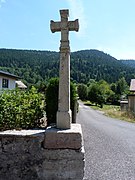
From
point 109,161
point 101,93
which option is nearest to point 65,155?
point 109,161

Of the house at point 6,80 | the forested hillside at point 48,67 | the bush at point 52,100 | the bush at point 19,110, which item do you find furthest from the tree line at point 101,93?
the bush at point 19,110

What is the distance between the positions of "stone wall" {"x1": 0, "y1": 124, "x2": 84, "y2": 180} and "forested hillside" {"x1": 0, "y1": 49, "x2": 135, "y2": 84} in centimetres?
8142

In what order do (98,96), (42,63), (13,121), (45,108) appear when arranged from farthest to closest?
1. (42,63)
2. (98,96)
3. (45,108)
4. (13,121)

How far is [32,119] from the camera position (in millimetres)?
5207

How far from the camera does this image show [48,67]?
109500 mm

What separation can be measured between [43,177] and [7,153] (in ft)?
2.35

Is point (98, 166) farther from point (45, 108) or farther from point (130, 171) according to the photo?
point (45, 108)

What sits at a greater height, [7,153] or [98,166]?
[7,153]

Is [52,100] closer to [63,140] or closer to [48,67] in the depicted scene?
→ [63,140]

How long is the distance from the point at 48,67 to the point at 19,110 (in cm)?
10546

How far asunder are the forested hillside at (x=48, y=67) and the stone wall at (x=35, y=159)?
8142cm

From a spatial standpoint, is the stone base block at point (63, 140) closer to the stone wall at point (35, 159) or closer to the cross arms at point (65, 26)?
the stone wall at point (35, 159)

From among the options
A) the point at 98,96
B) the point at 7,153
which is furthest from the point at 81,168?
the point at 98,96

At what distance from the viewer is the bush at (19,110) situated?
4625 mm
